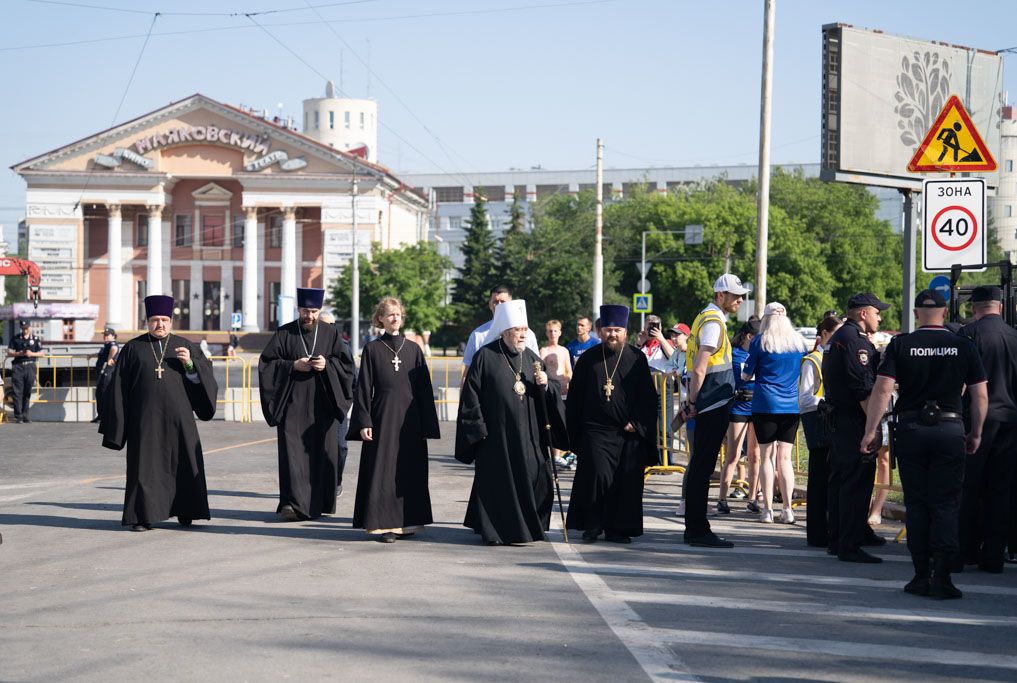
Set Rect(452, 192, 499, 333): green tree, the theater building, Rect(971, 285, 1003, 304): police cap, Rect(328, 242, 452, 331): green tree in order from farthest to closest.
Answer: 1. the theater building
2. Rect(452, 192, 499, 333): green tree
3. Rect(328, 242, 452, 331): green tree
4. Rect(971, 285, 1003, 304): police cap

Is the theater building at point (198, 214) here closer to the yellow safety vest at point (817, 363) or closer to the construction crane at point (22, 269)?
the construction crane at point (22, 269)

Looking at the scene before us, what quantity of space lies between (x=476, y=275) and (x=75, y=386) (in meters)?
48.7

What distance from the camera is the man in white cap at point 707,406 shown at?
10547mm

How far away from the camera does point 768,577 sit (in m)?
9.04

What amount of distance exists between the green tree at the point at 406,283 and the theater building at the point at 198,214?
310 inches

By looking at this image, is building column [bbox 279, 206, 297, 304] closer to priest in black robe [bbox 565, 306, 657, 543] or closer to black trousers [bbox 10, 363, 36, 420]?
black trousers [bbox 10, 363, 36, 420]

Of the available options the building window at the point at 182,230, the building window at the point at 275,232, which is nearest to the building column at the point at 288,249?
the building window at the point at 275,232

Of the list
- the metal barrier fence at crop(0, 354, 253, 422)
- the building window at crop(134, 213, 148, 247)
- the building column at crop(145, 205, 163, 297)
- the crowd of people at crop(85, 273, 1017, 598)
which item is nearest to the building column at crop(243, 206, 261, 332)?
the building column at crop(145, 205, 163, 297)

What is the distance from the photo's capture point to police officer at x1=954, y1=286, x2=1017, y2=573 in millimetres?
9414

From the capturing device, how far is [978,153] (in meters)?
11.8

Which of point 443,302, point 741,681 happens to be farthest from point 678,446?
point 443,302

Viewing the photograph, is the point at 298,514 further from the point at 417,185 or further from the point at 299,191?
the point at 417,185

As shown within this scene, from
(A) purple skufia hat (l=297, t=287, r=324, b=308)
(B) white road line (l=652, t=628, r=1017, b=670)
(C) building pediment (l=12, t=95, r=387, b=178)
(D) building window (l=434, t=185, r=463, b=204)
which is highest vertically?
(D) building window (l=434, t=185, r=463, b=204)

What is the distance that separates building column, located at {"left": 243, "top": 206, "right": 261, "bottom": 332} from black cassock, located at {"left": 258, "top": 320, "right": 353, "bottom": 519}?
234 ft
